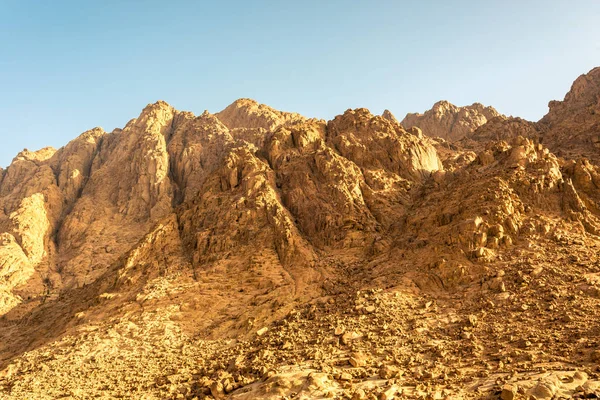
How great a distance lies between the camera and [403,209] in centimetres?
3456

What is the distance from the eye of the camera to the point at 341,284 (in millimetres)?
26797

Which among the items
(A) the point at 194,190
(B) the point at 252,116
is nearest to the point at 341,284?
(A) the point at 194,190

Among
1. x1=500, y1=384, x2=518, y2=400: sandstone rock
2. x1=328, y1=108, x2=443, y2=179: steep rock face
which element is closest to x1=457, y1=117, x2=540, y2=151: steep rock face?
x1=328, y1=108, x2=443, y2=179: steep rock face

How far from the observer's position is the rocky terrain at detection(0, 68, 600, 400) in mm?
16562

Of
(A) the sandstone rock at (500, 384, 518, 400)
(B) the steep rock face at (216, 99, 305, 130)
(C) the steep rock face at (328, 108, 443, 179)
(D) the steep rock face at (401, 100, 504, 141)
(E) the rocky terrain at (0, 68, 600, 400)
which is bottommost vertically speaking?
(A) the sandstone rock at (500, 384, 518, 400)

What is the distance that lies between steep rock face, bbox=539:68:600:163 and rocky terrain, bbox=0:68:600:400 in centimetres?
50

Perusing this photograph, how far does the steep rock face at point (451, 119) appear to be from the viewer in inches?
3415

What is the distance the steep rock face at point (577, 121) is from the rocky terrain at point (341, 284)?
500 mm

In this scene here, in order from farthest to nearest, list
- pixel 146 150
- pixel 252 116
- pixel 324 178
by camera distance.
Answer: pixel 252 116, pixel 146 150, pixel 324 178

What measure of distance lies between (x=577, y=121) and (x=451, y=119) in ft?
119

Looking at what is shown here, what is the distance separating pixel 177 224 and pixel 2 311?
60.6ft

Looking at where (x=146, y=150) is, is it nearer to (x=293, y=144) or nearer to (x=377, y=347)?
(x=293, y=144)

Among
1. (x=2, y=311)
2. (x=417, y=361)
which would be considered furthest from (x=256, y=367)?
(x=2, y=311)

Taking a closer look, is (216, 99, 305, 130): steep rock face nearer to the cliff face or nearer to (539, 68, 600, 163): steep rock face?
the cliff face
